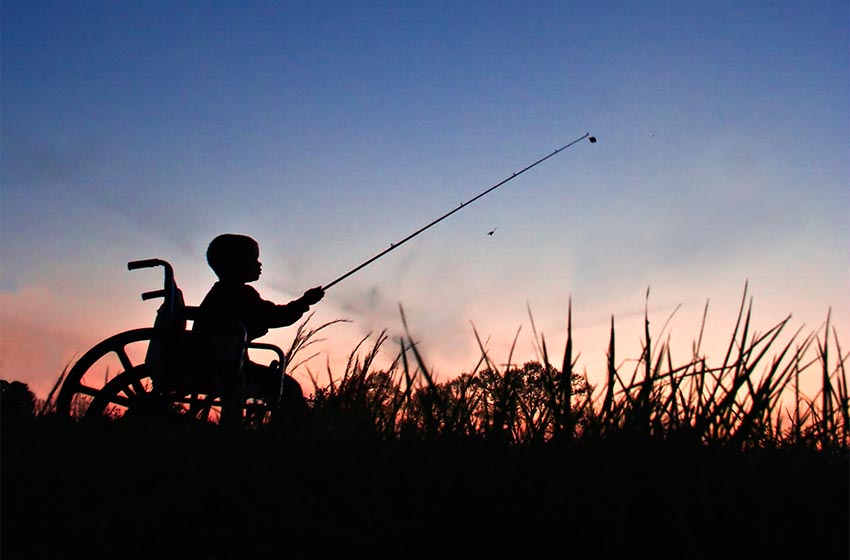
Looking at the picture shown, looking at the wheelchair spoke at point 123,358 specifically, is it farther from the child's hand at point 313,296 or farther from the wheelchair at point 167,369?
the child's hand at point 313,296

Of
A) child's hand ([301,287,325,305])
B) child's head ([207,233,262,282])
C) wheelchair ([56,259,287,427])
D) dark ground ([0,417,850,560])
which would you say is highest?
child's head ([207,233,262,282])

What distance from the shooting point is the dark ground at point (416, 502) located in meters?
2.05

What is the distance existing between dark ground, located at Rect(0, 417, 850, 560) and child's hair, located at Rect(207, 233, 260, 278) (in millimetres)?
2957

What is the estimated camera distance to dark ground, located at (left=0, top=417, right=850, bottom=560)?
80.6 inches

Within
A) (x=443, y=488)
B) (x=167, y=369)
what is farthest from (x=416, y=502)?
(x=167, y=369)

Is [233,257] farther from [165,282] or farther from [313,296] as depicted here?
[165,282]

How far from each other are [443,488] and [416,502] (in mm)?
96

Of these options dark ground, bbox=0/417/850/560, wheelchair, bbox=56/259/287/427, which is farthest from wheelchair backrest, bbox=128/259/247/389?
dark ground, bbox=0/417/850/560

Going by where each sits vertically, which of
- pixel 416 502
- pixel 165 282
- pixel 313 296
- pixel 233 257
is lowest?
pixel 416 502

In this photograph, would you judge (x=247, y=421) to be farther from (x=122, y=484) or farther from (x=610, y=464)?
(x=610, y=464)

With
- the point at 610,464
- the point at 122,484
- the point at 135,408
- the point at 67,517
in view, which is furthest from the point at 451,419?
the point at 135,408

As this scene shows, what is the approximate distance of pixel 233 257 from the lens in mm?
5586

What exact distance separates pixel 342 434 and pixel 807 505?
162cm

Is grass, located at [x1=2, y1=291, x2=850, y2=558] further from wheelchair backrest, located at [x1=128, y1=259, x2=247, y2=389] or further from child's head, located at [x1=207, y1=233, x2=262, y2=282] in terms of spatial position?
child's head, located at [x1=207, y1=233, x2=262, y2=282]
